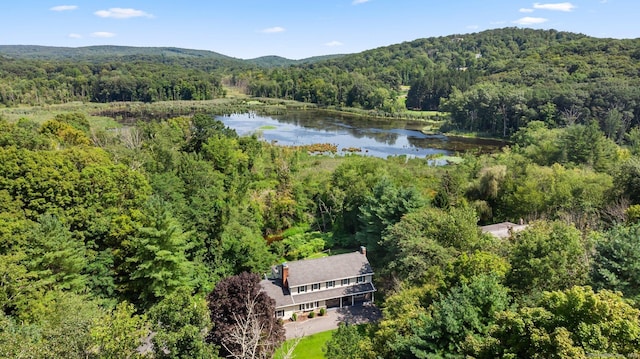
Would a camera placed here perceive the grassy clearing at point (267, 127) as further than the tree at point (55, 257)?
Yes

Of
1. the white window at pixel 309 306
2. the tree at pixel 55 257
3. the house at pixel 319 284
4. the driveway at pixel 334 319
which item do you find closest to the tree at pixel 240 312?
the driveway at pixel 334 319

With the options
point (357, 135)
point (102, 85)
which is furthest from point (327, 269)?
point (102, 85)

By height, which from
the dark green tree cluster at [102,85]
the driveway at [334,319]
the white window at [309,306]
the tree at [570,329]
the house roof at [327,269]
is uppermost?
the dark green tree cluster at [102,85]

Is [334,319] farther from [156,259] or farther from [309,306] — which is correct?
[156,259]

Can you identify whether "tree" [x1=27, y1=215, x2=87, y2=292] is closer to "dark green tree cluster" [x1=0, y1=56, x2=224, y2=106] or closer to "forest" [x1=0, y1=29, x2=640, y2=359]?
"forest" [x1=0, y1=29, x2=640, y2=359]

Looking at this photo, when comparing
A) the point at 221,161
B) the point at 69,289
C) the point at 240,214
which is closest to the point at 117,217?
the point at 69,289

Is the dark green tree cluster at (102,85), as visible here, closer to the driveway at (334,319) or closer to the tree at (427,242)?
the driveway at (334,319)

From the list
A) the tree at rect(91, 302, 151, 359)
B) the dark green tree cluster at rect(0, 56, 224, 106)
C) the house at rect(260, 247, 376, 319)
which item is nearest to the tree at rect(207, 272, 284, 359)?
the tree at rect(91, 302, 151, 359)
